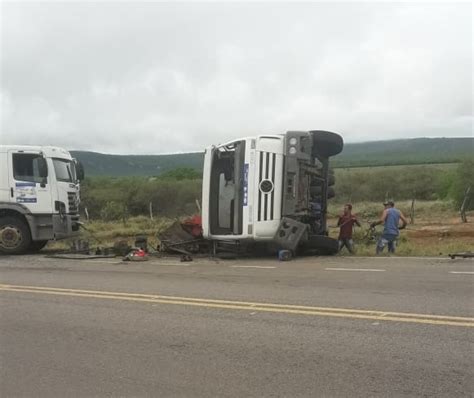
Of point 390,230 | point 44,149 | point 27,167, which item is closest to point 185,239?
point 44,149

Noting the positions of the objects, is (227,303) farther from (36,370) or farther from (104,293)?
(36,370)

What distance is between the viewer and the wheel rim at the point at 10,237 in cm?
1484

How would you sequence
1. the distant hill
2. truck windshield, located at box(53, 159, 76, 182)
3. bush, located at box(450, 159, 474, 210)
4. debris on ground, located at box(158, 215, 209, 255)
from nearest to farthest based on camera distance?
debris on ground, located at box(158, 215, 209, 255) → truck windshield, located at box(53, 159, 76, 182) → bush, located at box(450, 159, 474, 210) → the distant hill

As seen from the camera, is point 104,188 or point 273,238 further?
point 104,188

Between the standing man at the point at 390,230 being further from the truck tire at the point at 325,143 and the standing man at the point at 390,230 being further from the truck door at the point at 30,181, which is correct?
the truck door at the point at 30,181

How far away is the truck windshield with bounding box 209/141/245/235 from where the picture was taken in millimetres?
12852

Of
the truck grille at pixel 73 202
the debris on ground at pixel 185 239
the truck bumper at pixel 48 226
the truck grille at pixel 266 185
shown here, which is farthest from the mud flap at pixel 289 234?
the truck grille at pixel 73 202

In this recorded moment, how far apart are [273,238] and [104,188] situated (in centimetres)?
4518

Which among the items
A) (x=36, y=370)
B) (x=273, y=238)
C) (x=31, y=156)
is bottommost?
(x=36, y=370)

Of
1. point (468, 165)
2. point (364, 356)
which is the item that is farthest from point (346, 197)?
point (364, 356)

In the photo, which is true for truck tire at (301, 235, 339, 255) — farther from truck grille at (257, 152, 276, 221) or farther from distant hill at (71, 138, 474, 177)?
distant hill at (71, 138, 474, 177)

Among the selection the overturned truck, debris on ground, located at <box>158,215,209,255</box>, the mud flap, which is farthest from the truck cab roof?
the mud flap

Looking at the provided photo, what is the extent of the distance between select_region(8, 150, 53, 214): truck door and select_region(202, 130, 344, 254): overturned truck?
469 centimetres

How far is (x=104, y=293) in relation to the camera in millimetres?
8602
